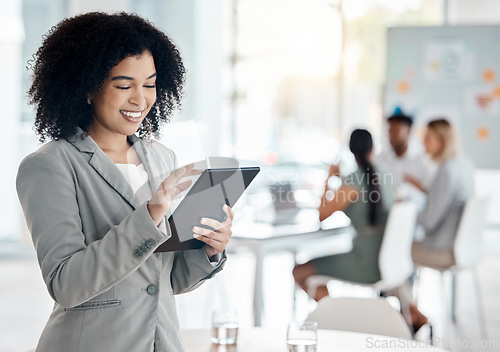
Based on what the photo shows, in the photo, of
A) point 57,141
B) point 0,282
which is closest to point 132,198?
point 57,141

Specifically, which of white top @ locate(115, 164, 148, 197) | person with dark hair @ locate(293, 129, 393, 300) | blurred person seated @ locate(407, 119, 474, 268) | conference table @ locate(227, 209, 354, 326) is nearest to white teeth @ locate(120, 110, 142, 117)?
white top @ locate(115, 164, 148, 197)

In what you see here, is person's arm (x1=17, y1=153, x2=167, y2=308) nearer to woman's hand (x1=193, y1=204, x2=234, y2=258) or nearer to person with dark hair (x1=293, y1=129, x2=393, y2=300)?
woman's hand (x1=193, y1=204, x2=234, y2=258)

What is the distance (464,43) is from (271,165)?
3.04 metres

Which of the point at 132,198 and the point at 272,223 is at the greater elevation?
the point at 132,198

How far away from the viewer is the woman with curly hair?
4.06 ft

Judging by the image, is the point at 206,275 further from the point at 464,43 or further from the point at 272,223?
the point at 464,43

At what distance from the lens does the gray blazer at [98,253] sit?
48.5 inches

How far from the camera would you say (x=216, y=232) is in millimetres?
1373

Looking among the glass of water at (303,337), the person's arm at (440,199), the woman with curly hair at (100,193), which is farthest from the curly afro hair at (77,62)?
the person's arm at (440,199)

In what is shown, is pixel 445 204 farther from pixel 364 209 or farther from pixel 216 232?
pixel 216 232

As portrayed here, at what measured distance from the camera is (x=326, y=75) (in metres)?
8.14

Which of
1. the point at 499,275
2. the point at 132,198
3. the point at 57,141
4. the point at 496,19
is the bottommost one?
the point at 499,275

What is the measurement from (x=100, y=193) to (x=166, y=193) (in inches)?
7.2

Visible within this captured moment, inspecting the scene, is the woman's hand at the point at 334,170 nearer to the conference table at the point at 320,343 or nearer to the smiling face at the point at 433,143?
the smiling face at the point at 433,143
